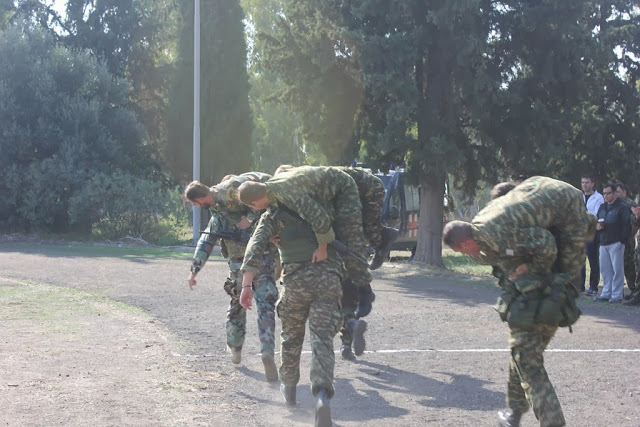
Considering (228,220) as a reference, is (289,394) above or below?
below

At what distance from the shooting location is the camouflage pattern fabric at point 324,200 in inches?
249

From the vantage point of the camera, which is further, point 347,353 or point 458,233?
point 347,353

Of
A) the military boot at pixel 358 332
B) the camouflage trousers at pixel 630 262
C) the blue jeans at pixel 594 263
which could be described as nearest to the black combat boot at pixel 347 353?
the military boot at pixel 358 332

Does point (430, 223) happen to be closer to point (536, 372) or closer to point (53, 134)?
point (536, 372)

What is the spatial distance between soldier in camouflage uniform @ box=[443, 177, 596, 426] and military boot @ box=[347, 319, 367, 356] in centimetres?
240

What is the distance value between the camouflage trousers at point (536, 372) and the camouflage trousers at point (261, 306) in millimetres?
2680

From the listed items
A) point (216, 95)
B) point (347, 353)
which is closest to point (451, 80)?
point (347, 353)

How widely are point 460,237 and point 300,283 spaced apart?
1.62m

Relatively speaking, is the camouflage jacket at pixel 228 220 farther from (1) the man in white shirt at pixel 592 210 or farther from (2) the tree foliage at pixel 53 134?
(2) the tree foliage at pixel 53 134

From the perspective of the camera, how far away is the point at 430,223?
20.6m

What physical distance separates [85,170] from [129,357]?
867 inches

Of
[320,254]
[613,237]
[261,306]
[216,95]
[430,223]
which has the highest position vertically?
[216,95]

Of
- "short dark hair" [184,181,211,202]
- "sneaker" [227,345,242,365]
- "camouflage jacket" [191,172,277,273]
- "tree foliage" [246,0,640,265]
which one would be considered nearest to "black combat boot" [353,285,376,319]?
"camouflage jacket" [191,172,277,273]

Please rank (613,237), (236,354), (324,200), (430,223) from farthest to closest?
1. (430,223)
2. (613,237)
3. (236,354)
4. (324,200)
